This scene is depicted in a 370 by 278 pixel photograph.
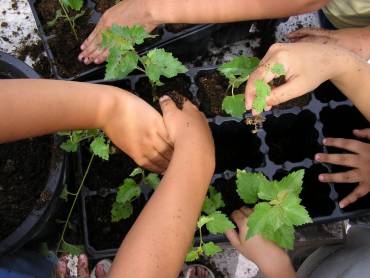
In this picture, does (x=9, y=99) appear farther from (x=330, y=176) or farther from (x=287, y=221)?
(x=330, y=176)

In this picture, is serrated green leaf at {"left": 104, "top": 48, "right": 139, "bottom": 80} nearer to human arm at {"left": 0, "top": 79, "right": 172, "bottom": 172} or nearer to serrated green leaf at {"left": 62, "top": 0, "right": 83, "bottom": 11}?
human arm at {"left": 0, "top": 79, "right": 172, "bottom": 172}

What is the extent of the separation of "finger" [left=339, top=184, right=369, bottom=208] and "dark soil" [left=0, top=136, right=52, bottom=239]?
0.70 meters

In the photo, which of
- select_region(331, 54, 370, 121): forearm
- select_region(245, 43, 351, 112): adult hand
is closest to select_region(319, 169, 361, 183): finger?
select_region(331, 54, 370, 121): forearm

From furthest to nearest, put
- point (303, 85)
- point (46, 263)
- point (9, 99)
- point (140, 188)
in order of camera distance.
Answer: point (46, 263), point (140, 188), point (303, 85), point (9, 99)

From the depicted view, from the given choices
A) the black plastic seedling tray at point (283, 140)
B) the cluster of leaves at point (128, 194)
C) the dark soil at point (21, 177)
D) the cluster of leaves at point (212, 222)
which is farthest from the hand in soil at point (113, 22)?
the cluster of leaves at point (212, 222)

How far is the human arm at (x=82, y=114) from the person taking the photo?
0.73 meters

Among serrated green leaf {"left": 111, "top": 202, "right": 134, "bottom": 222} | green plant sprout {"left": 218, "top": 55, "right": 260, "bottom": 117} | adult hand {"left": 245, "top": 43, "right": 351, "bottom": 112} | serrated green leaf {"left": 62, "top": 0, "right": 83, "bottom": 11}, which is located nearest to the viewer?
adult hand {"left": 245, "top": 43, "right": 351, "bottom": 112}

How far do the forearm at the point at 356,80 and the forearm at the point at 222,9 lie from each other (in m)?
0.21


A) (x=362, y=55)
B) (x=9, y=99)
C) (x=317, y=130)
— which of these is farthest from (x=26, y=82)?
(x=362, y=55)

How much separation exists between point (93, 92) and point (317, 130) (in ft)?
1.83

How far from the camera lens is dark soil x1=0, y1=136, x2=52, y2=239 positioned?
1.01 meters

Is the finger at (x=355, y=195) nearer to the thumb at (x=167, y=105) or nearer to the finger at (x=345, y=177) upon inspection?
the finger at (x=345, y=177)

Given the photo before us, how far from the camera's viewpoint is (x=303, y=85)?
825 millimetres

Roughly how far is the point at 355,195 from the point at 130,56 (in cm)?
60
